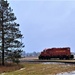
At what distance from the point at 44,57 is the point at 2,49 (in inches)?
1262

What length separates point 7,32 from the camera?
49.2 metres

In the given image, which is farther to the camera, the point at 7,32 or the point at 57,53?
the point at 57,53

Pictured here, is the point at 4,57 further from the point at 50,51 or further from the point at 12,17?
the point at 50,51

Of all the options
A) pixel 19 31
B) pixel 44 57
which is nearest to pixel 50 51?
pixel 44 57

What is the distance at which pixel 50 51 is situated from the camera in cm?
7762

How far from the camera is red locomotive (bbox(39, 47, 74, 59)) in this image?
73.9m

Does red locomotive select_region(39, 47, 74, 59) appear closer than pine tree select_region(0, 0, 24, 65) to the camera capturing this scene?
No

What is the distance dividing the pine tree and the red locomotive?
Answer: 1043 inches

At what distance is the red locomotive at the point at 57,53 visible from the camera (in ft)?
242

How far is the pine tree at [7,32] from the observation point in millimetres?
48938

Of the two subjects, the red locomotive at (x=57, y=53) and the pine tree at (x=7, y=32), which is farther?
the red locomotive at (x=57, y=53)

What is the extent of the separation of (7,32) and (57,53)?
29187 millimetres

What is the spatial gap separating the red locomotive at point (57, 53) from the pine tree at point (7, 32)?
26490 millimetres

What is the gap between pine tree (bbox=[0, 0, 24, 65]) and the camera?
48.9m
